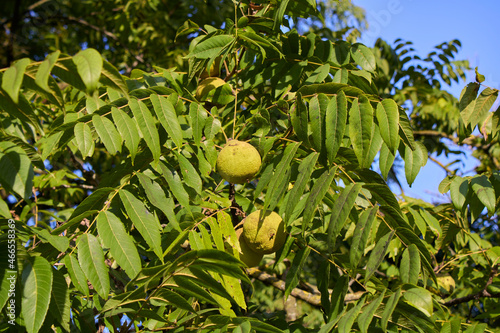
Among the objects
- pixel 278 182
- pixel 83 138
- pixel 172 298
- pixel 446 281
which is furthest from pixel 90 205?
pixel 446 281

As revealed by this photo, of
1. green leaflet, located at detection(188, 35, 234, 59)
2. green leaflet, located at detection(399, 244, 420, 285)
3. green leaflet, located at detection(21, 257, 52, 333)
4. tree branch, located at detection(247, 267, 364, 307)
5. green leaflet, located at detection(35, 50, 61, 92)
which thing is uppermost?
green leaflet, located at detection(188, 35, 234, 59)

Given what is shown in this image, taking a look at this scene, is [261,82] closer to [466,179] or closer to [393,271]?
[466,179]

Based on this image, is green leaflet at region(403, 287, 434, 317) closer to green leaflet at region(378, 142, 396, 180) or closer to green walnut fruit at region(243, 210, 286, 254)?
green leaflet at region(378, 142, 396, 180)

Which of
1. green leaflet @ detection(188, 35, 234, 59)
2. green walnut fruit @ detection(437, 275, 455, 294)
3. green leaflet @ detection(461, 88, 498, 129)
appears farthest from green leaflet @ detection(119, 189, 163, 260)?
green walnut fruit @ detection(437, 275, 455, 294)

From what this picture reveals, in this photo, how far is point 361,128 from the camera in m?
1.78

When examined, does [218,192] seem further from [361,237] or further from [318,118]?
[361,237]

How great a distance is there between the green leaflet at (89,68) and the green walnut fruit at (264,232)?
93cm

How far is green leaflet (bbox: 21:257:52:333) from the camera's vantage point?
1.31 meters

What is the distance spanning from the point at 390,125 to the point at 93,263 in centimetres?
129

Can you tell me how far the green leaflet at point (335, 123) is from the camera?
5.58ft

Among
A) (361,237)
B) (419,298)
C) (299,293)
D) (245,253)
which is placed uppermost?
(361,237)

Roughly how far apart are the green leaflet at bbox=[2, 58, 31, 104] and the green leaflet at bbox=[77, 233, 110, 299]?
2.16 ft

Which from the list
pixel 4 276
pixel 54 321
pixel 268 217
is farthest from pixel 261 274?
pixel 4 276

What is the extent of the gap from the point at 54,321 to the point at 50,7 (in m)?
6.84
